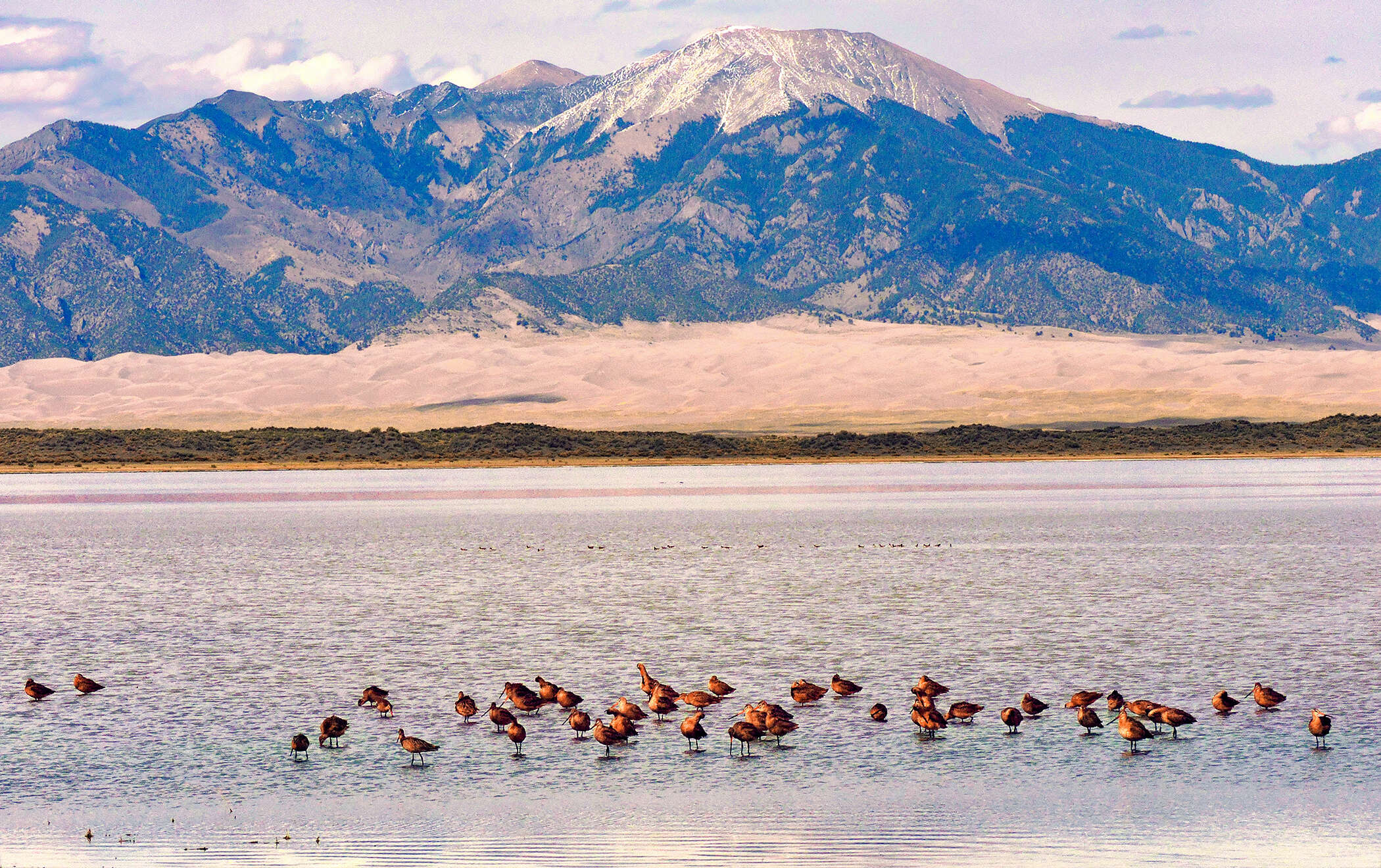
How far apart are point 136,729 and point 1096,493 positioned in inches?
3632

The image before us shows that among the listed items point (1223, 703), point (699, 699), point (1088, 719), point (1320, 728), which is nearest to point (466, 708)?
point (699, 699)

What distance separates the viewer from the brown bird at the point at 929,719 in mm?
25234

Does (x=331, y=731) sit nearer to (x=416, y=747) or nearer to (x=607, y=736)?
(x=416, y=747)

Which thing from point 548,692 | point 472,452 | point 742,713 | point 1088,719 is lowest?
point 742,713

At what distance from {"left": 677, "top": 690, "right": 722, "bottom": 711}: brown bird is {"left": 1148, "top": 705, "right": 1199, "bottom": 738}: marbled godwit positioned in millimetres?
7209

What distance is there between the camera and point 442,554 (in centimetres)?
6319

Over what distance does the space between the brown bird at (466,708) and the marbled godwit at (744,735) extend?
474 cm

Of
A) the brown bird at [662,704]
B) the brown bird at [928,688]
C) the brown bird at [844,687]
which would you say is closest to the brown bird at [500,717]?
the brown bird at [662,704]

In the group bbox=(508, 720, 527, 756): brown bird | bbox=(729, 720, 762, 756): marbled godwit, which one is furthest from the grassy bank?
bbox=(729, 720, 762, 756): marbled godwit

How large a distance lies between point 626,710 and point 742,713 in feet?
8.26

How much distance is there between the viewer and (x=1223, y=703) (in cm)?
2630

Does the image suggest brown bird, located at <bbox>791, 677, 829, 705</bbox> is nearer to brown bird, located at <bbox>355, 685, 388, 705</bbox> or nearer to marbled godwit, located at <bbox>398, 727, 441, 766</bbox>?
marbled godwit, located at <bbox>398, 727, 441, 766</bbox>

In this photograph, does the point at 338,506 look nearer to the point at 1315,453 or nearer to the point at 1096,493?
the point at 1096,493

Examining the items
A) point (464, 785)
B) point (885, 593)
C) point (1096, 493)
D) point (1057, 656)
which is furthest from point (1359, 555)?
point (1096, 493)
